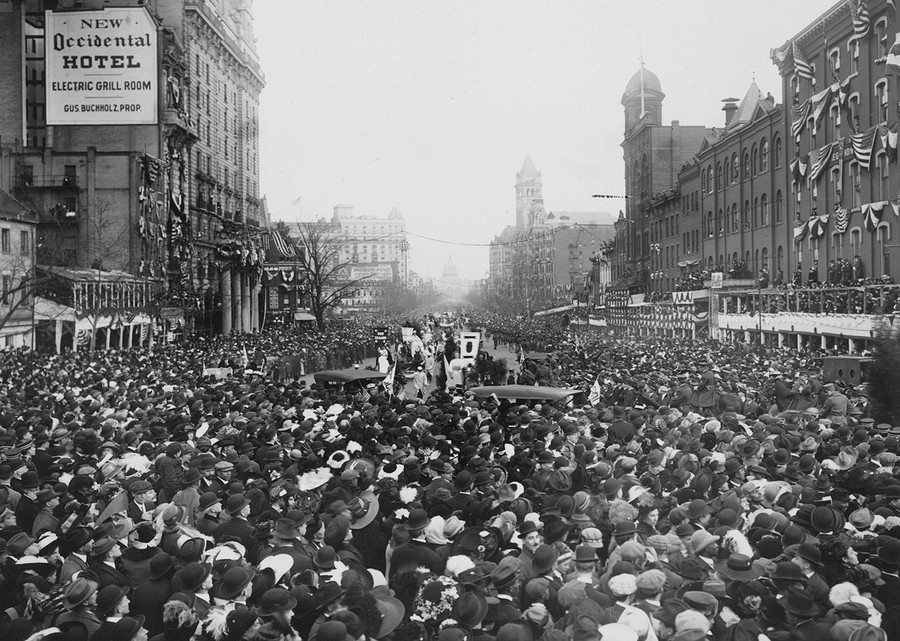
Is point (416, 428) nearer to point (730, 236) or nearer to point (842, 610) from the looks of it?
point (842, 610)

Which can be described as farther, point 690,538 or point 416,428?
point 416,428

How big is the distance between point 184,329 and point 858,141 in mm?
41698

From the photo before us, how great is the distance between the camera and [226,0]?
89.1 meters

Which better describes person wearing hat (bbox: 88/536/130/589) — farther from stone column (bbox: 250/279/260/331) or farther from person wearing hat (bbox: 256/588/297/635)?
stone column (bbox: 250/279/260/331)

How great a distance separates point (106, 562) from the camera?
23.9 ft

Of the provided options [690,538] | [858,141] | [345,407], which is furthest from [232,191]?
[690,538]

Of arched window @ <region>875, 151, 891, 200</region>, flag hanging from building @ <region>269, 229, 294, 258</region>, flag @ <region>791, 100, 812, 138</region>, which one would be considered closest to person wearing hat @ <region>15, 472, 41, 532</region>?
arched window @ <region>875, 151, 891, 200</region>

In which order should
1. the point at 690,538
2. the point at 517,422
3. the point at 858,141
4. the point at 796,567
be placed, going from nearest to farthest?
the point at 796,567
the point at 690,538
the point at 517,422
the point at 858,141

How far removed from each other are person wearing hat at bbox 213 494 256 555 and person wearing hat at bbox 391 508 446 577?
4.46 ft

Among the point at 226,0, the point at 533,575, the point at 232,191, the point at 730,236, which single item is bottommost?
the point at 533,575

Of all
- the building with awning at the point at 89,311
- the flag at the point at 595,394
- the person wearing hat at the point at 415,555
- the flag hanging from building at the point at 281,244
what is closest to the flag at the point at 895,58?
the flag at the point at 595,394

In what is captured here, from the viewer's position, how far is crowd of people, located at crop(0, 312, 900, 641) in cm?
582

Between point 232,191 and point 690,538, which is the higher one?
point 232,191

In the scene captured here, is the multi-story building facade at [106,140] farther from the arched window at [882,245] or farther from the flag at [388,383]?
the arched window at [882,245]
